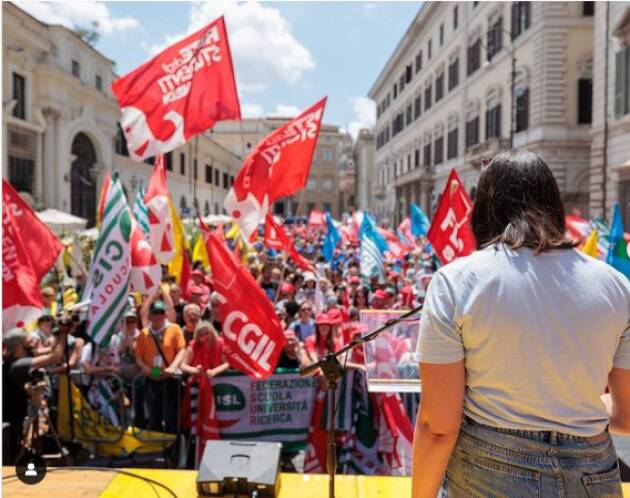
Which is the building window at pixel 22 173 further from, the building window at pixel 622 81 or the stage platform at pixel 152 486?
the stage platform at pixel 152 486

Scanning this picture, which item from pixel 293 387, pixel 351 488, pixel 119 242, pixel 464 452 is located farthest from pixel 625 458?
pixel 119 242

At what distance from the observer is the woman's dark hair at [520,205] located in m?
1.67

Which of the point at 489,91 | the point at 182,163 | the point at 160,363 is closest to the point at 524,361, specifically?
the point at 160,363

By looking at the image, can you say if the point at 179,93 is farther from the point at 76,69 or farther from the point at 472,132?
the point at 472,132

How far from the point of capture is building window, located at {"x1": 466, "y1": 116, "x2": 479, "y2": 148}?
34500mm

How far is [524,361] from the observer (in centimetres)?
159

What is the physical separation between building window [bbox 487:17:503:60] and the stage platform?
99.2ft

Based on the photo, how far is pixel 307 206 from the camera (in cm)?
10025

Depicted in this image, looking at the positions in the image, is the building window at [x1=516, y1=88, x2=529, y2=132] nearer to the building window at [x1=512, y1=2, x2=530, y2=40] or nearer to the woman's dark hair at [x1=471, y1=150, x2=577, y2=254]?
the building window at [x1=512, y1=2, x2=530, y2=40]

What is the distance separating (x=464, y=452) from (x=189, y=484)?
186 cm

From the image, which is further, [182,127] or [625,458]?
[182,127]

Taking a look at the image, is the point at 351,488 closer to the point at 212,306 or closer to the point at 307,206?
the point at 212,306

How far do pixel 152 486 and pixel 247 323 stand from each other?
7.17ft

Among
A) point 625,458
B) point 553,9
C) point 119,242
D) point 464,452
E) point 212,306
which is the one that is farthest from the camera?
point 553,9
